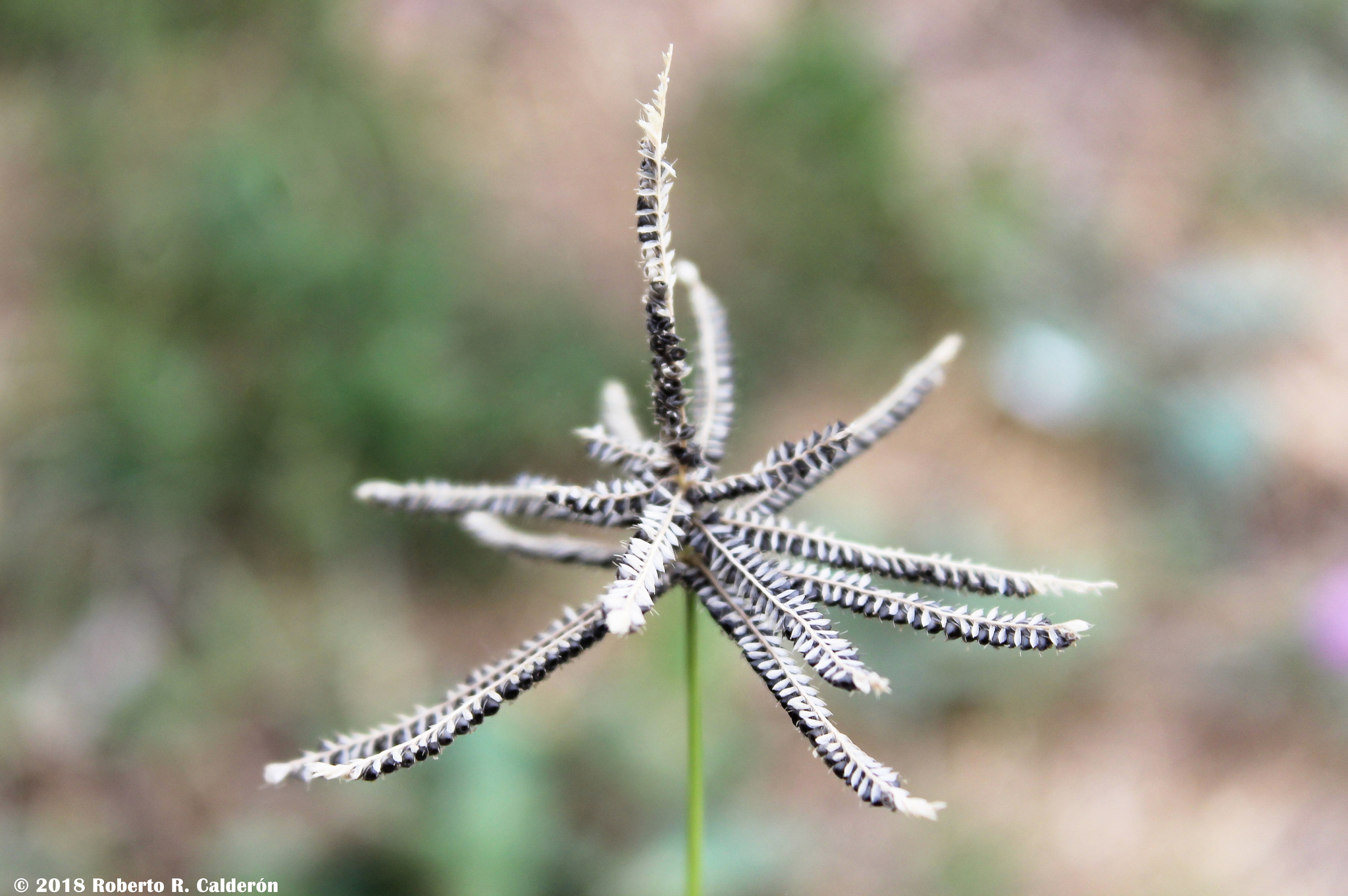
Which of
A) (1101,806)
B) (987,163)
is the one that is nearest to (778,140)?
(987,163)

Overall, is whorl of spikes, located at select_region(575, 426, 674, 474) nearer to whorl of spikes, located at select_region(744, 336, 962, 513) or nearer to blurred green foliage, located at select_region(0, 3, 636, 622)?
whorl of spikes, located at select_region(744, 336, 962, 513)

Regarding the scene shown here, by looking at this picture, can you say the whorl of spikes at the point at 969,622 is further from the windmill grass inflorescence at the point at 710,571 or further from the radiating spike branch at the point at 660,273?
the radiating spike branch at the point at 660,273

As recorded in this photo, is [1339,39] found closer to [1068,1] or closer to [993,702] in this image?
[1068,1]

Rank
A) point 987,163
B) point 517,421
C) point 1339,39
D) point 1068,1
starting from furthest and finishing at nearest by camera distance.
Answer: point 1068,1 < point 1339,39 < point 987,163 < point 517,421

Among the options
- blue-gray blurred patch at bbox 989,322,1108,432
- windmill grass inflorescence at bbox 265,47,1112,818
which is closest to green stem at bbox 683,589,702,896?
windmill grass inflorescence at bbox 265,47,1112,818

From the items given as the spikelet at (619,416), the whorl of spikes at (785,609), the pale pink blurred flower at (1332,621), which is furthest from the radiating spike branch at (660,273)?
the pale pink blurred flower at (1332,621)

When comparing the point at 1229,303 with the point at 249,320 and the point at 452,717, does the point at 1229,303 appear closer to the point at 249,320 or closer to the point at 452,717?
the point at 249,320
